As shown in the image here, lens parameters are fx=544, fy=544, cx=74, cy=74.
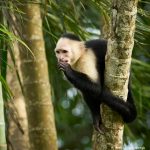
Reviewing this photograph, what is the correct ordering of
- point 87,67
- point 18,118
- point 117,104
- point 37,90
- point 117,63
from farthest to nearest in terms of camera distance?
point 18,118 < point 37,90 < point 87,67 < point 117,104 < point 117,63

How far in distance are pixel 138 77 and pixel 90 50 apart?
0.93 meters

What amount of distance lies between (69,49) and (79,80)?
7.7 inches

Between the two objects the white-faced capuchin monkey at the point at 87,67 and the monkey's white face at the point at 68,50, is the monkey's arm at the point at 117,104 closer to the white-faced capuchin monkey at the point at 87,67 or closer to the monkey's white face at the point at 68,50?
the white-faced capuchin monkey at the point at 87,67

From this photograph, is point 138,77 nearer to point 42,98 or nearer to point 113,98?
point 42,98

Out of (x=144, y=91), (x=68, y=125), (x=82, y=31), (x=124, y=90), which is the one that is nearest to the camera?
(x=124, y=90)

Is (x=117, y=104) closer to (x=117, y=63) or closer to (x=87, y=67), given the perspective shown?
(x=117, y=63)

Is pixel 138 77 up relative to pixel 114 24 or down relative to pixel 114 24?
down

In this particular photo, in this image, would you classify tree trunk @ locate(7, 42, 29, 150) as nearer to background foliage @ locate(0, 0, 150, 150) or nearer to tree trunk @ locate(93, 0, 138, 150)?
background foliage @ locate(0, 0, 150, 150)

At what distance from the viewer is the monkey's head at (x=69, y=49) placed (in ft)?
8.11

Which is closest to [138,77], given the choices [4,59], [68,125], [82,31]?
[82,31]

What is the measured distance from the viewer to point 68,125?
5.45 meters

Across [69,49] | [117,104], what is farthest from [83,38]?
[117,104]

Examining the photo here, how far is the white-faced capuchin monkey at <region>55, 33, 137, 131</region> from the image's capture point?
2328mm

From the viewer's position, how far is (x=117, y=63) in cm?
186
